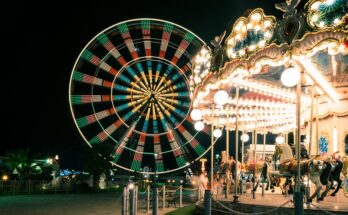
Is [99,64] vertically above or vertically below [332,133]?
above

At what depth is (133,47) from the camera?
85.0ft

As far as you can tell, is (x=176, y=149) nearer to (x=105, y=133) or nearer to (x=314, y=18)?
(x=105, y=133)

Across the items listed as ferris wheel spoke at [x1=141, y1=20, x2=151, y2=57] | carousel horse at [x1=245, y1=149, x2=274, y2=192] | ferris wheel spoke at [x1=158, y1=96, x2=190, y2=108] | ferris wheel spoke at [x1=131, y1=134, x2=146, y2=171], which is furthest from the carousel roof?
ferris wheel spoke at [x1=141, y1=20, x2=151, y2=57]

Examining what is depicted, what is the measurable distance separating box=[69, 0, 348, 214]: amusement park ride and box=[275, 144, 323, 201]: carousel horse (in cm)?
3

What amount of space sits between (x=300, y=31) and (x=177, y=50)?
16581 mm

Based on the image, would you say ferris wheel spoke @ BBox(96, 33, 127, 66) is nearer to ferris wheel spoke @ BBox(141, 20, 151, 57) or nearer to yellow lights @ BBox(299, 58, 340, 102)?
ferris wheel spoke @ BBox(141, 20, 151, 57)

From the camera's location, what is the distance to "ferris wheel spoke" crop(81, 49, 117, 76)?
938 inches

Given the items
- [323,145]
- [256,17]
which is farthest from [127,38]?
[256,17]

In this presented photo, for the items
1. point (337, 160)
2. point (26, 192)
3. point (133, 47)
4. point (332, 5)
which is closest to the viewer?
point (332, 5)

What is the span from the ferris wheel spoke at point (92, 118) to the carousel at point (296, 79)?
8.59 meters

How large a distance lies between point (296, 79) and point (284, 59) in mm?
790

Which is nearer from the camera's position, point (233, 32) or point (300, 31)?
point (300, 31)

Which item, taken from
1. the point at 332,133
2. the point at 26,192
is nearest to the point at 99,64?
the point at 26,192

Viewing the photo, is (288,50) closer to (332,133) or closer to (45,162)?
(332,133)
